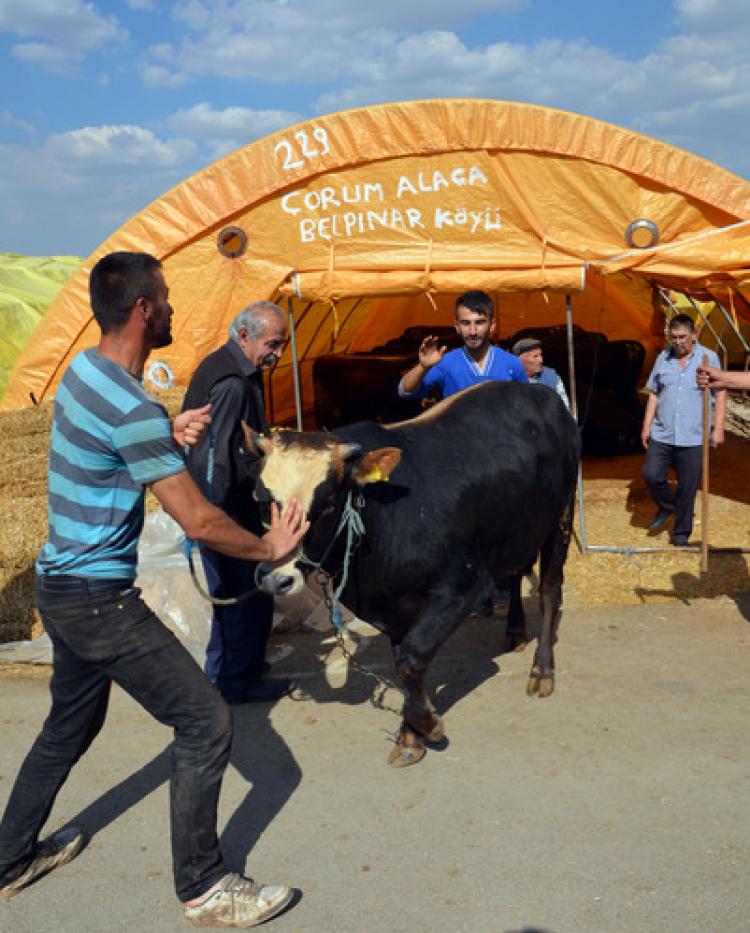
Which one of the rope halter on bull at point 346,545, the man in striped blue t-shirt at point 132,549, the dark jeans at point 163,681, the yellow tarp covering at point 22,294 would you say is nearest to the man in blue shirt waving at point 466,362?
the rope halter on bull at point 346,545

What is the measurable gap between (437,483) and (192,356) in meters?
4.58

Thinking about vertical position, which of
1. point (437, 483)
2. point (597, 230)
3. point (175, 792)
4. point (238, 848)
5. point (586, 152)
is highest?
point (586, 152)

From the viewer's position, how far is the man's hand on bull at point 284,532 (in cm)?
304

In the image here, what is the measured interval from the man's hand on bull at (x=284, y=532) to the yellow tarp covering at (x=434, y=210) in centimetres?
391

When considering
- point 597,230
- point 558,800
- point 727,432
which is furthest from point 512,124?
point 727,432

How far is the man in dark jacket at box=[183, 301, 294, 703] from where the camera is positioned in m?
4.40

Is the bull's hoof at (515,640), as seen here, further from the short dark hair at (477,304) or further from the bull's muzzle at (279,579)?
the bull's muzzle at (279,579)

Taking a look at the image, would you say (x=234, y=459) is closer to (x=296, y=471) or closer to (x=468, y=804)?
(x=296, y=471)

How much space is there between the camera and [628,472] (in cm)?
1016

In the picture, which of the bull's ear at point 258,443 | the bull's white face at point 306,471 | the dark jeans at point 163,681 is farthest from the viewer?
the bull's ear at point 258,443

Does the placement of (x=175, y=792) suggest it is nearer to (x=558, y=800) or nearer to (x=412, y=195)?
(x=558, y=800)

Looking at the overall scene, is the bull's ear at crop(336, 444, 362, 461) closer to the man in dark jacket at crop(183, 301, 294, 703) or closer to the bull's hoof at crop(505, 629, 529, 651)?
the man in dark jacket at crop(183, 301, 294, 703)

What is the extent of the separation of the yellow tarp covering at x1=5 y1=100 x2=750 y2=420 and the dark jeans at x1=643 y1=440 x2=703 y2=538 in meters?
1.39

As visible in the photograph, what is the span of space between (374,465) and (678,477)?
4.65 metres
